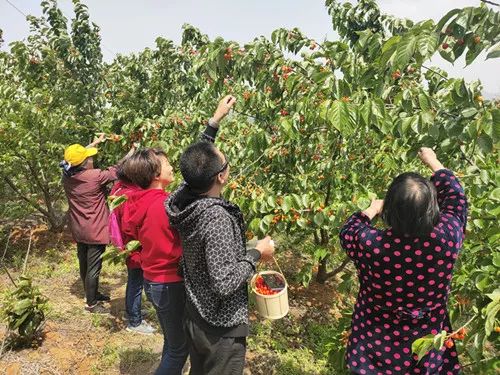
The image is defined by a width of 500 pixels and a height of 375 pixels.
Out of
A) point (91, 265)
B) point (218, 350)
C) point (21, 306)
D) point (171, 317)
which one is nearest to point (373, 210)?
point (218, 350)

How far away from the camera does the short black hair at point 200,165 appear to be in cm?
178

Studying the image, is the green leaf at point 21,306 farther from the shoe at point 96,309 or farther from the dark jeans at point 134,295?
the shoe at point 96,309

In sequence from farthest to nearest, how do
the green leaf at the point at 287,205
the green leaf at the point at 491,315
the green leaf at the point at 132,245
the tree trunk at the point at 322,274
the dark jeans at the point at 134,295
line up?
the tree trunk at the point at 322,274 < the dark jeans at the point at 134,295 < the green leaf at the point at 132,245 < the green leaf at the point at 287,205 < the green leaf at the point at 491,315

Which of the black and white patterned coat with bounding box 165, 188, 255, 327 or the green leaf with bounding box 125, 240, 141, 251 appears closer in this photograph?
the black and white patterned coat with bounding box 165, 188, 255, 327

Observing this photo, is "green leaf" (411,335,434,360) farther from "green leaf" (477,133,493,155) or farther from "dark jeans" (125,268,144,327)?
"dark jeans" (125,268,144,327)

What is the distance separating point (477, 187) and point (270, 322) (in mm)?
2799

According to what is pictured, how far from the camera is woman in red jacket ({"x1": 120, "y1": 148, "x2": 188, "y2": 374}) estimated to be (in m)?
2.35

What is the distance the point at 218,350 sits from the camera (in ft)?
6.31

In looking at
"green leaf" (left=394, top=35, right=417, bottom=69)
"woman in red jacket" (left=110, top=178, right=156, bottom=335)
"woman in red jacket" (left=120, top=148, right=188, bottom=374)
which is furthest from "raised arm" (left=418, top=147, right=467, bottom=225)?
"woman in red jacket" (left=110, top=178, right=156, bottom=335)

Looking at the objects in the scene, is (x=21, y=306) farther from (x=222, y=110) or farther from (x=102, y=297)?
(x=222, y=110)

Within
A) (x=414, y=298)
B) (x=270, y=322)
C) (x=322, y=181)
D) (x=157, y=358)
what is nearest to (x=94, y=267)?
(x=157, y=358)

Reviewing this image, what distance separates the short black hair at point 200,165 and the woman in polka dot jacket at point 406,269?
65 centimetres

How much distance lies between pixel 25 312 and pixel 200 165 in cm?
261

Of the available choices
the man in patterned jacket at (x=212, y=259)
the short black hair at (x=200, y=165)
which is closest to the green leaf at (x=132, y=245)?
the man in patterned jacket at (x=212, y=259)
